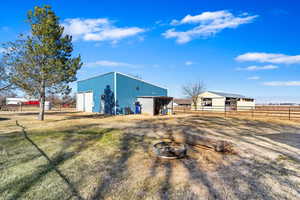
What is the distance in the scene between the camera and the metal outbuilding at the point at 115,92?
16.8 m

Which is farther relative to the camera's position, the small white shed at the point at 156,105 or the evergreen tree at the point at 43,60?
the small white shed at the point at 156,105

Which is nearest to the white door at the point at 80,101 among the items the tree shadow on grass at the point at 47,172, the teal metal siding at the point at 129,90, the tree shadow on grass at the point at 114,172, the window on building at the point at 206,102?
the teal metal siding at the point at 129,90

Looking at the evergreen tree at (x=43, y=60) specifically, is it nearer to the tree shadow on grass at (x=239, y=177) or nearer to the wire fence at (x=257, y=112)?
the tree shadow on grass at (x=239, y=177)

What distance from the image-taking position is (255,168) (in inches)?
148

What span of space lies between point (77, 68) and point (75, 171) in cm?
1053

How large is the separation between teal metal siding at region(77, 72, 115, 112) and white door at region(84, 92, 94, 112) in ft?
2.01

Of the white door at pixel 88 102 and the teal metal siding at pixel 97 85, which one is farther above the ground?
the teal metal siding at pixel 97 85

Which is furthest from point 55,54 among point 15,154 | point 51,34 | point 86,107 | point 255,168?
point 255,168

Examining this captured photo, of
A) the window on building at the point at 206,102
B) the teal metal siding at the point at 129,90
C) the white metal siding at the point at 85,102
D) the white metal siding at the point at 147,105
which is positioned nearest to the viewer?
the teal metal siding at the point at 129,90

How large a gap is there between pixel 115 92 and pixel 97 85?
13.0 ft

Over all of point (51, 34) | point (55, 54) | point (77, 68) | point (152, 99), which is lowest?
point (152, 99)

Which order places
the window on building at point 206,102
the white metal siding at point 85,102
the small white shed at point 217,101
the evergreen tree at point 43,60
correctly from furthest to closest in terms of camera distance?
the window on building at point 206,102, the small white shed at point 217,101, the white metal siding at point 85,102, the evergreen tree at point 43,60

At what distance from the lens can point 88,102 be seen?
69.5ft

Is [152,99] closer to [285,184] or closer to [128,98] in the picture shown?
[128,98]
